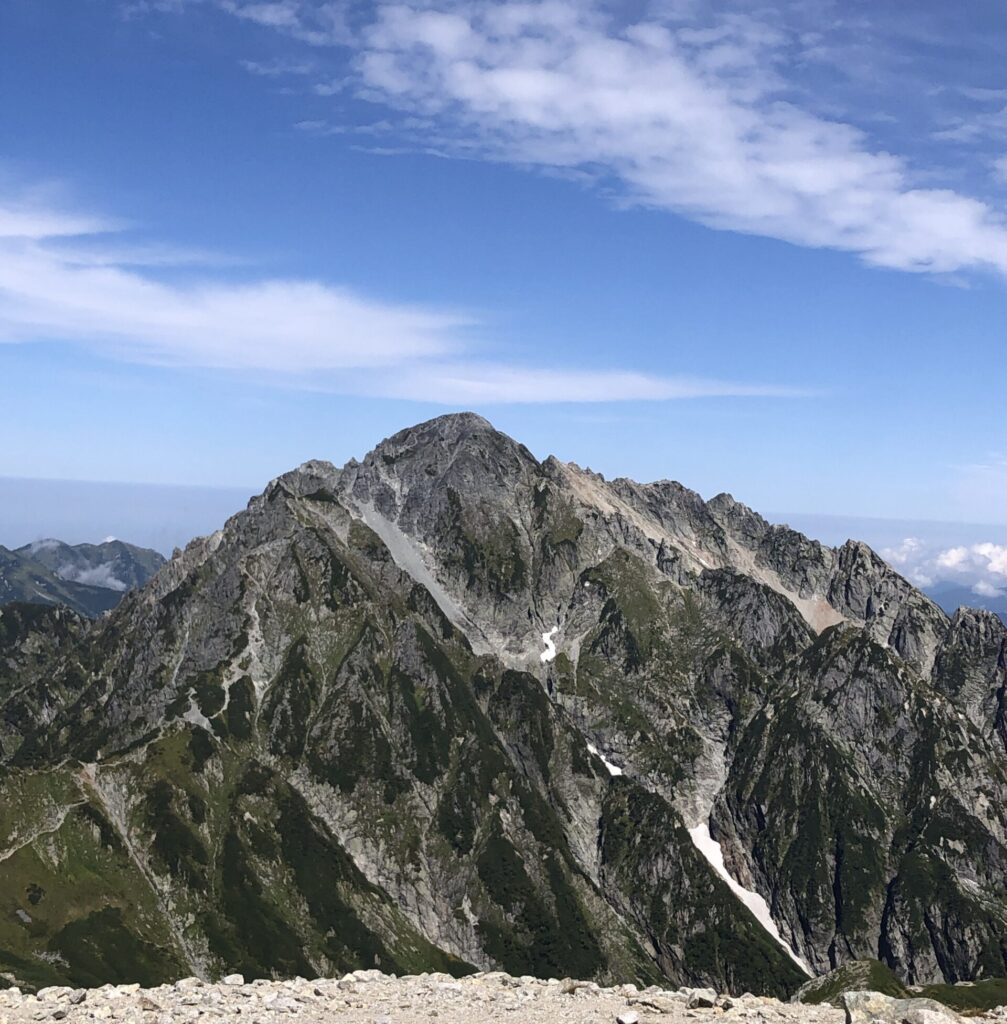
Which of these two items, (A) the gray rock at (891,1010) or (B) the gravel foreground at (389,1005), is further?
(B) the gravel foreground at (389,1005)

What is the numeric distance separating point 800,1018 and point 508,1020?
12.9m

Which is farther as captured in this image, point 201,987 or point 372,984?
point 372,984

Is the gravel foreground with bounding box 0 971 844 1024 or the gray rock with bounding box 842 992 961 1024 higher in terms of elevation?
the gray rock with bounding box 842 992 961 1024

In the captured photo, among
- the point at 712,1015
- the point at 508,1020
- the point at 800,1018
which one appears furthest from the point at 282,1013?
the point at 800,1018

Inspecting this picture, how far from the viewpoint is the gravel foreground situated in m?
37.9

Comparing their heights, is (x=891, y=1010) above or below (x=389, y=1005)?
above

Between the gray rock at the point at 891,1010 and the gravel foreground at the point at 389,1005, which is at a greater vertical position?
the gray rock at the point at 891,1010

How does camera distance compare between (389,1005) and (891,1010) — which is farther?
(389,1005)

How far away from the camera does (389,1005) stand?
4097 centimetres

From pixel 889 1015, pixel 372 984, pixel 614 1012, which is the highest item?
pixel 889 1015

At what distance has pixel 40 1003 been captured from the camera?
129 feet

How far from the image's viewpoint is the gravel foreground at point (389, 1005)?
37.9 metres

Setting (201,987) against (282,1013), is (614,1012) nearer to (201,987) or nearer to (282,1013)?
(282,1013)

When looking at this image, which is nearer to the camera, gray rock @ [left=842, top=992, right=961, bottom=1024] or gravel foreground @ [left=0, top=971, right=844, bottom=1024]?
gray rock @ [left=842, top=992, right=961, bottom=1024]
